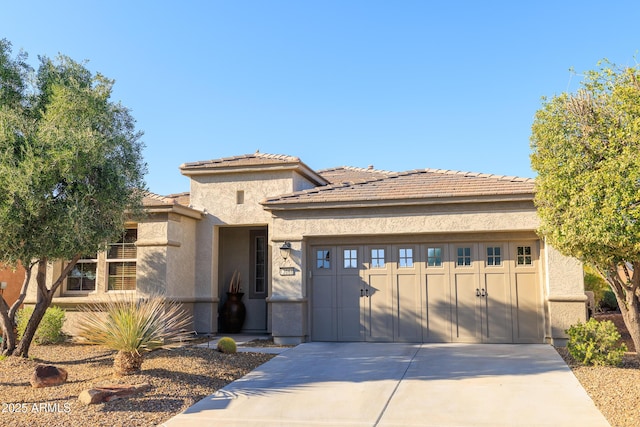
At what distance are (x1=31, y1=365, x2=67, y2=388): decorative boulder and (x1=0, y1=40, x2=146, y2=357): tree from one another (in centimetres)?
199

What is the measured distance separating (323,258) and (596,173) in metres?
6.17

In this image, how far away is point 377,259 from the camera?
474 inches

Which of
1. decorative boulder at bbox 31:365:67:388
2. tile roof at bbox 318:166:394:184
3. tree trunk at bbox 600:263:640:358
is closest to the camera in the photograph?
decorative boulder at bbox 31:365:67:388

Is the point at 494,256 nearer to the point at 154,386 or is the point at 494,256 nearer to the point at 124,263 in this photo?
the point at 154,386

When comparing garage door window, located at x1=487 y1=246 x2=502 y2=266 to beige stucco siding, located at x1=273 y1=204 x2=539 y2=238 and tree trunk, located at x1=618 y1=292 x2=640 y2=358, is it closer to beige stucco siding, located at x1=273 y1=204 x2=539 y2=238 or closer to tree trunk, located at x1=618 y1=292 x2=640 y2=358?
beige stucco siding, located at x1=273 y1=204 x2=539 y2=238

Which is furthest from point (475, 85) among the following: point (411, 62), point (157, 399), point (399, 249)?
point (157, 399)

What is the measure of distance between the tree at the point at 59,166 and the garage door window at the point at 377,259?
506cm

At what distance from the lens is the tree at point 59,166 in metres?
8.47

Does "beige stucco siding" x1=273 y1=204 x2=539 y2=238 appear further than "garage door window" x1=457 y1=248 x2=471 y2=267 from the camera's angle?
No

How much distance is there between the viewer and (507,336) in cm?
1132

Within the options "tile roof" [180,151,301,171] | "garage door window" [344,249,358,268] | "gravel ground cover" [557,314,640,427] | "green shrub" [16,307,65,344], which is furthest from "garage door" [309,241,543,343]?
"green shrub" [16,307,65,344]

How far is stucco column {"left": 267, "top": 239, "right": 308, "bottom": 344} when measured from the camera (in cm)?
1186

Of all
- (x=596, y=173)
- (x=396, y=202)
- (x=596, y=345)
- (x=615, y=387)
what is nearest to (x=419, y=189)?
(x=396, y=202)

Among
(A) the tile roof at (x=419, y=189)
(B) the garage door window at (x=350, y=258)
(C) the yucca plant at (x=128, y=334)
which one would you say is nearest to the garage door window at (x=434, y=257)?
(A) the tile roof at (x=419, y=189)
